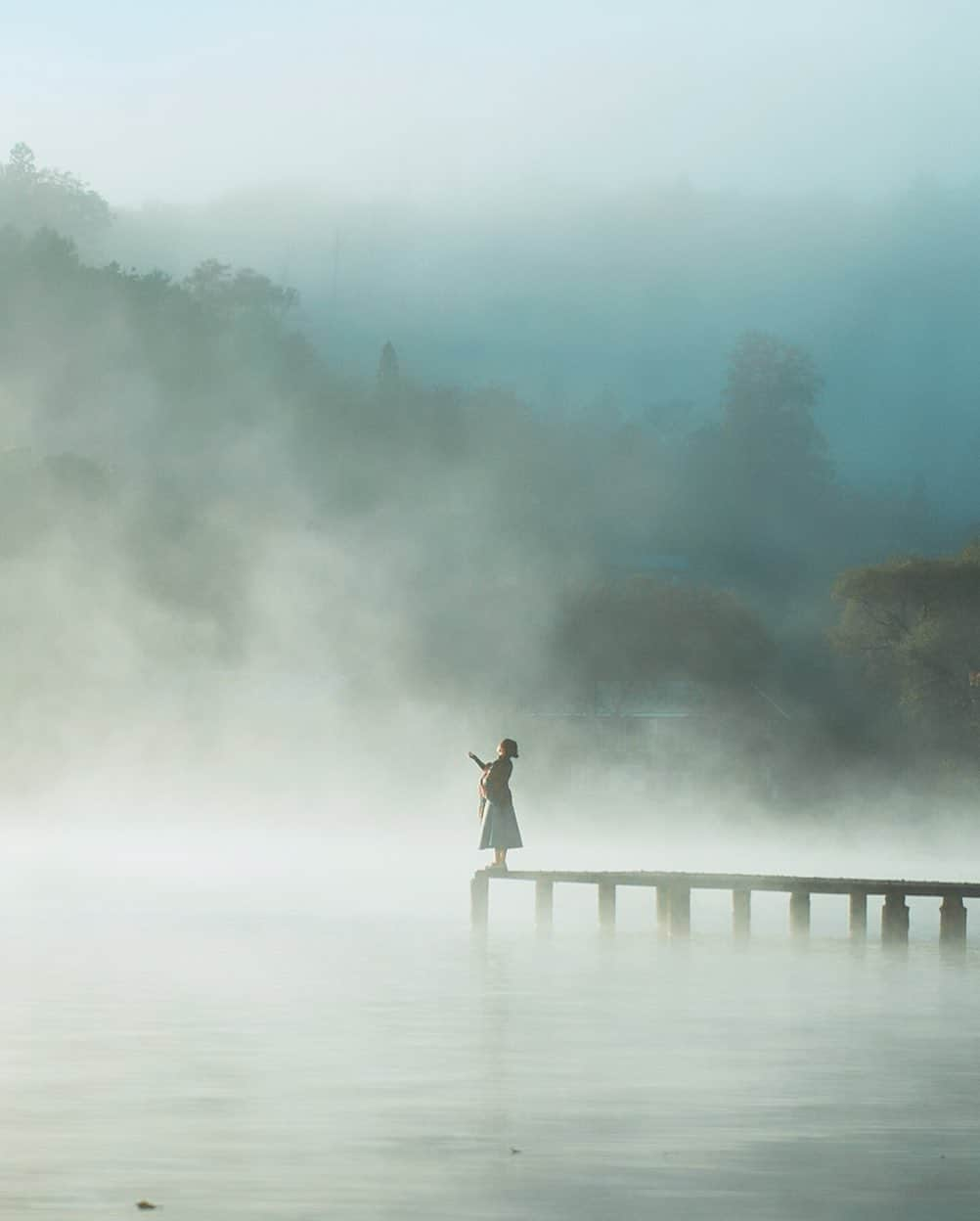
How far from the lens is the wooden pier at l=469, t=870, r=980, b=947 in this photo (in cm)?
3447

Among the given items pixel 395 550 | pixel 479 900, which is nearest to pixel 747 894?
pixel 479 900

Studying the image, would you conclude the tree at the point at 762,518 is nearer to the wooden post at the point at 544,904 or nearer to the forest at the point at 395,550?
the forest at the point at 395,550

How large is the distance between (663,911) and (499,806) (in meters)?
2.50

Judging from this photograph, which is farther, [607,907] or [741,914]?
[607,907]

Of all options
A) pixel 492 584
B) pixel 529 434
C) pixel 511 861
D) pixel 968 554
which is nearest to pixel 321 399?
pixel 529 434

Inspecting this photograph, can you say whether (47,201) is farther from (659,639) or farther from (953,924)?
(953,924)

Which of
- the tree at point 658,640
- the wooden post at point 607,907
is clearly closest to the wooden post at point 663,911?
the wooden post at point 607,907

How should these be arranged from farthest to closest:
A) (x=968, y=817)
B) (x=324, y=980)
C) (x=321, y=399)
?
(x=321, y=399) < (x=968, y=817) < (x=324, y=980)

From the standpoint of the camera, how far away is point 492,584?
133 m

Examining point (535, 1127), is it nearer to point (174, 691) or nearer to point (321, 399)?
point (174, 691)

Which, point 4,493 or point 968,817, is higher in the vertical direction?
point 4,493

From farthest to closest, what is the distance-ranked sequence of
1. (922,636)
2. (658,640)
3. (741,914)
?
(658,640)
(922,636)
(741,914)

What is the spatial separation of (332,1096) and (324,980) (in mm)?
10304

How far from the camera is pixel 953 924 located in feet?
114
